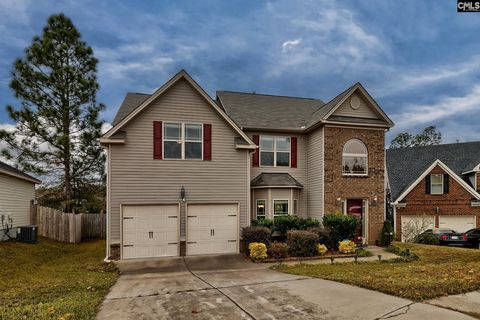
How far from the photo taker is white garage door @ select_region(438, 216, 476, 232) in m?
20.7

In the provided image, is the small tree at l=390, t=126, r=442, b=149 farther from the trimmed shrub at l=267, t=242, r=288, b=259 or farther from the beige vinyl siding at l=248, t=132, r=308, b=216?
the trimmed shrub at l=267, t=242, r=288, b=259

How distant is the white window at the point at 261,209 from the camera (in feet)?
51.9

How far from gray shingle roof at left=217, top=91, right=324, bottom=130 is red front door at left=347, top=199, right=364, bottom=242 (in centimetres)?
463

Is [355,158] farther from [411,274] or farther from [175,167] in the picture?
[175,167]

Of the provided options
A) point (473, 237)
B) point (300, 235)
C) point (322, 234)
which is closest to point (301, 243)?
point (300, 235)

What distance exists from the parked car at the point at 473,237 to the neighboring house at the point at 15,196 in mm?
25581

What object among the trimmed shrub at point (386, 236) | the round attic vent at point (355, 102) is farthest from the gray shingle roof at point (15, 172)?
the trimmed shrub at point (386, 236)

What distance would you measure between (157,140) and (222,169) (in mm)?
3026

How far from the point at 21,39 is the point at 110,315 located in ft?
71.0

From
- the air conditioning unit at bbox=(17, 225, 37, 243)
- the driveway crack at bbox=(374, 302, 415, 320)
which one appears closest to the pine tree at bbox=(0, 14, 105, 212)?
the air conditioning unit at bbox=(17, 225, 37, 243)

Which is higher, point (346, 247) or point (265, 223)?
point (265, 223)

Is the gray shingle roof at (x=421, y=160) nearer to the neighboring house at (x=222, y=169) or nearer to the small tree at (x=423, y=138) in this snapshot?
the neighboring house at (x=222, y=169)

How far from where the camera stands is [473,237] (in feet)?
63.2

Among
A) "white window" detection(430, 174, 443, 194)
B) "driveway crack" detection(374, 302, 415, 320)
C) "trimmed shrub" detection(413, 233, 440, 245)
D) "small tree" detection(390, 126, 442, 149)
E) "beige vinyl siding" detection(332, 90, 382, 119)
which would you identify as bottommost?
"trimmed shrub" detection(413, 233, 440, 245)
